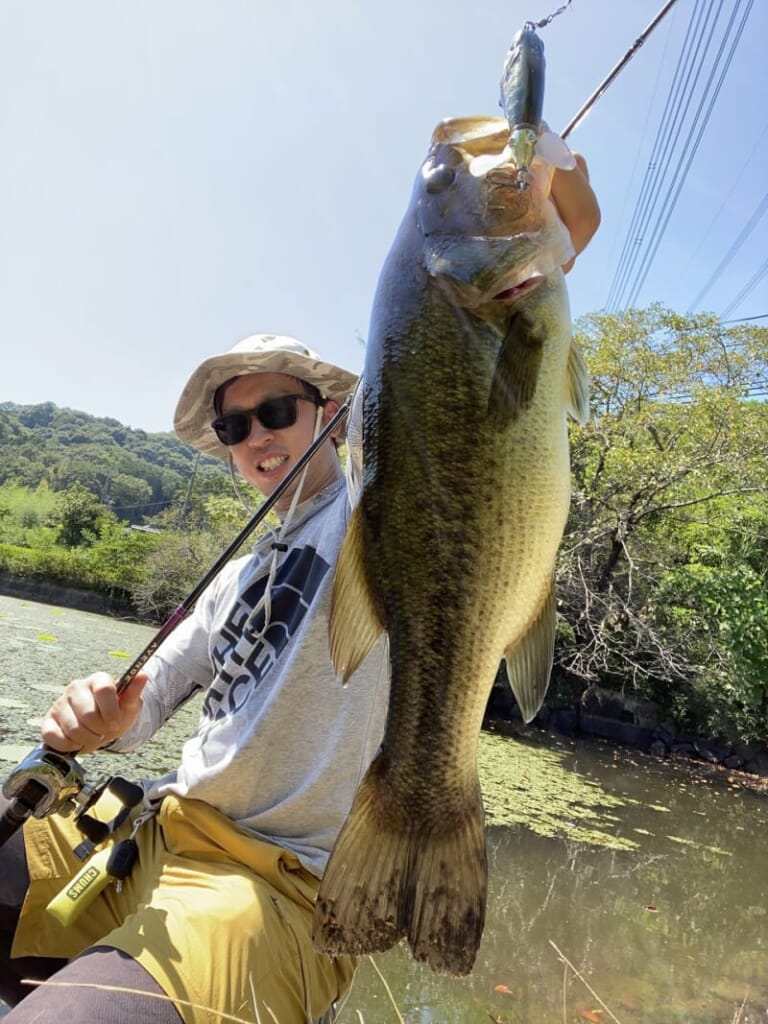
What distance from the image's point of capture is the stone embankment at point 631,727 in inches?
585

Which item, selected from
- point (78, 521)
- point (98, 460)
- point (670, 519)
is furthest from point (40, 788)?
point (98, 460)

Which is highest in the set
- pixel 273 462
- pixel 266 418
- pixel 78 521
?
pixel 78 521

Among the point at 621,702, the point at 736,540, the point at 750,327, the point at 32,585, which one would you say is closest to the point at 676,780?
the point at 621,702

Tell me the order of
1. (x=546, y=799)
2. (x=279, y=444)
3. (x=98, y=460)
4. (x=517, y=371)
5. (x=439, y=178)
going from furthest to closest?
(x=98, y=460)
(x=546, y=799)
(x=279, y=444)
(x=439, y=178)
(x=517, y=371)

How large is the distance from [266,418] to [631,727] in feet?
51.7

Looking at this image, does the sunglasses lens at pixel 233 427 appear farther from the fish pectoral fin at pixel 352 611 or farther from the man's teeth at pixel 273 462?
the fish pectoral fin at pixel 352 611

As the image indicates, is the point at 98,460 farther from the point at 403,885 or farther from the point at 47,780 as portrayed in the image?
the point at 403,885

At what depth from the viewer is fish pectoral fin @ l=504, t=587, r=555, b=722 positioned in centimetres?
123

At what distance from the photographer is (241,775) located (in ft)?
5.85

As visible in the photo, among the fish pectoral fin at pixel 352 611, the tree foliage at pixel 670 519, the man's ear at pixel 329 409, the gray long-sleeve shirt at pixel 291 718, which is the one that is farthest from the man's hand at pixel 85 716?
the tree foliage at pixel 670 519

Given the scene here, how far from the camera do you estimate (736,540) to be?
56.4ft

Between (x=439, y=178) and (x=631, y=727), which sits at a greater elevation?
(x=439, y=178)

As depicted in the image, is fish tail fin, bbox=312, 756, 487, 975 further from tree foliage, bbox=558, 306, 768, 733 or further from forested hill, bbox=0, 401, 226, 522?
forested hill, bbox=0, 401, 226, 522

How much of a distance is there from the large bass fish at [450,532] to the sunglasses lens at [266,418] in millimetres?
937
